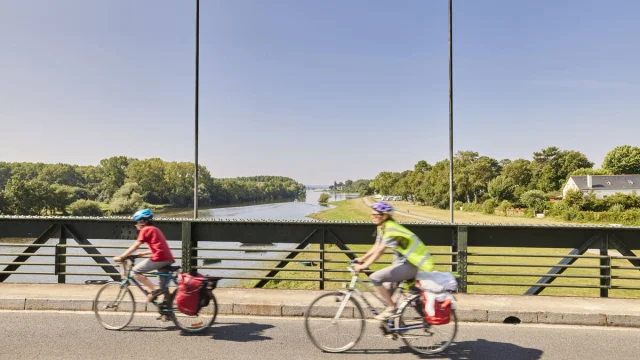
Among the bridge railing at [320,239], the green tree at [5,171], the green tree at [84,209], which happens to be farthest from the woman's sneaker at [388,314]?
the green tree at [5,171]

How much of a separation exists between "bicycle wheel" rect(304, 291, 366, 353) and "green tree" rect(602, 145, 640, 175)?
10032cm

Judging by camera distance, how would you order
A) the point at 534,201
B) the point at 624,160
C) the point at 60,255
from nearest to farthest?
the point at 60,255
the point at 534,201
the point at 624,160

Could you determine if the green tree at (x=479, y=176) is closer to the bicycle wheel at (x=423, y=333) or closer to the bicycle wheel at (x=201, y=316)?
the bicycle wheel at (x=423, y=333)

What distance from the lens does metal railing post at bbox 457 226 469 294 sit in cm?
634

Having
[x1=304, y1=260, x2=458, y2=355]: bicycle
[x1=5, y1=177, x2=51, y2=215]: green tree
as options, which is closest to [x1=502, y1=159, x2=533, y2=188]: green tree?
[x1=304, y1=260, x2=458, y2=355]: bicycle

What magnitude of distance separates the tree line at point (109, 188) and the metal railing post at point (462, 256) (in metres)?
32.8

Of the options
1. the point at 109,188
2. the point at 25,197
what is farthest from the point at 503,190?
the point at 109,188

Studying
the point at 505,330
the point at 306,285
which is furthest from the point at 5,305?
the point at 306,285

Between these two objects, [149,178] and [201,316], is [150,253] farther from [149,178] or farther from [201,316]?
[149,178]

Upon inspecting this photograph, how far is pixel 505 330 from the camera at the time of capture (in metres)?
4.99

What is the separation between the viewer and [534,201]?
5706 centimetres

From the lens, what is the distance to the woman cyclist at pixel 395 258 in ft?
13.4

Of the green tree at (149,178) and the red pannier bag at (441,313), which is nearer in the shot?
the red pannier bag at (441,313)

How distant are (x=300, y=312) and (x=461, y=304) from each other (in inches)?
94.9
